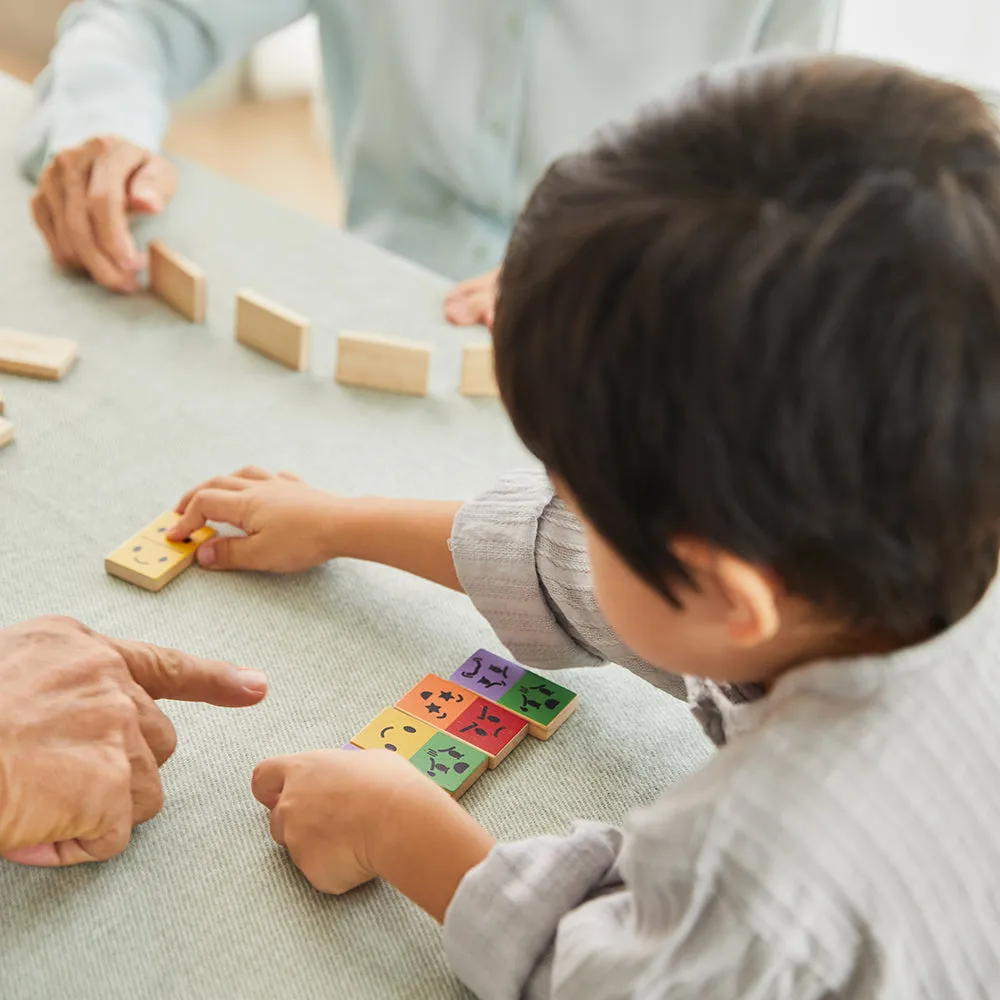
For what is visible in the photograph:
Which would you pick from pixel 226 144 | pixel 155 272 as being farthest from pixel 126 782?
pixel 226 144

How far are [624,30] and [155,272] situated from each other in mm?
629

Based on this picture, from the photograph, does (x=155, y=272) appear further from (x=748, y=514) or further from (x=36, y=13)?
(x=36, y=13)

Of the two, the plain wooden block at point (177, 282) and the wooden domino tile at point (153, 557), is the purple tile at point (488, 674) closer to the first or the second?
the wooden domino tile at point (153, 557)

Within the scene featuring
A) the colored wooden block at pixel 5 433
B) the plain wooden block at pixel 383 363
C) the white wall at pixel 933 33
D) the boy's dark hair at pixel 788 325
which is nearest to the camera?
the boy's dark hair at pixel 788 325

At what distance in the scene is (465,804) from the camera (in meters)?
0.70

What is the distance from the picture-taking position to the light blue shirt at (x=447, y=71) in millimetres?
1337

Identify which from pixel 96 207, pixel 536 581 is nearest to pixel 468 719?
pixel 536 581

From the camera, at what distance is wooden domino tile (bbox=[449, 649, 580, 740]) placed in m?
0.75

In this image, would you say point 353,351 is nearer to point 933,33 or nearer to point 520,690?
point 520,690

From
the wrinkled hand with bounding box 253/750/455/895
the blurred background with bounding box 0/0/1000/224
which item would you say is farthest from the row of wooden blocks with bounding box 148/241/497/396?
the blurred background with bounding box 0/0/1000/224

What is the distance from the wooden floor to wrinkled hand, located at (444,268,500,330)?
1.58 meters

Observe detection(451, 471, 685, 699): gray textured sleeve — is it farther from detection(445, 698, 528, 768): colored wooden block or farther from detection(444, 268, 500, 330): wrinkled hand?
detection(444, 268, 500, 330): wrinkled hand


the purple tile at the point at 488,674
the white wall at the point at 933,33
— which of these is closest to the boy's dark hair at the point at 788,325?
the purple tile at the point at 488,674

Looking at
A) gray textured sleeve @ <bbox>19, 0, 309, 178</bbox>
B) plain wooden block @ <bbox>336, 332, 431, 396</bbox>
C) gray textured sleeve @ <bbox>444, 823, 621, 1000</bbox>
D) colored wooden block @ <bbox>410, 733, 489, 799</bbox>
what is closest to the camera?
gray textured sleeve @ <bbox>444, 823, 621, 1000</bbox>
